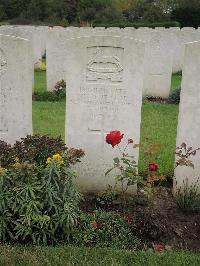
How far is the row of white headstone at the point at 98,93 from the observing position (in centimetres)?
591

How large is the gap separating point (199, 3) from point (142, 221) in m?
34.1

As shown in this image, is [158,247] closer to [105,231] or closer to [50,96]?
[105,231]

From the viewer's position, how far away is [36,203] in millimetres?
4906

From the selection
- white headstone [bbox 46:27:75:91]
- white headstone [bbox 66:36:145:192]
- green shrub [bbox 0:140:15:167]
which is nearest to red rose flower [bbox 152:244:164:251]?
white headstone [bbox 66:36:145:192]

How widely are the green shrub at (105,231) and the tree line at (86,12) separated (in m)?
29.4

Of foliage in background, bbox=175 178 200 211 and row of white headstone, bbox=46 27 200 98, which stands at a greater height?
row of white headstone, bbox=46 27 200 98

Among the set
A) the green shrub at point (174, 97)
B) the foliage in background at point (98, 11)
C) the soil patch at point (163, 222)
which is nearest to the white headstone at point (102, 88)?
the soil patch at point (163, 222)

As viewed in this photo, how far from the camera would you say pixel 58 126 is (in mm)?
9484

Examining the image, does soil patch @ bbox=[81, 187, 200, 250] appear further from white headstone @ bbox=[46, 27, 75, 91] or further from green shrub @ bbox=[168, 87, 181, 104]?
white headstone @ bbox=[46, 27, 75, 91]

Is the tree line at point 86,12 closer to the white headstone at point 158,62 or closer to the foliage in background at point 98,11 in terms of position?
the foliage in background at point 98,11

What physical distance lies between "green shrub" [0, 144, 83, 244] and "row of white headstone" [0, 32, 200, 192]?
1.10 meters

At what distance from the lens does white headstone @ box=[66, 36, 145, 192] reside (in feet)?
19.4

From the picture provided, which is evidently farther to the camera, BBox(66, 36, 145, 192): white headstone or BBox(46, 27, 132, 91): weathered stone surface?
BBox(46, 27, 132, 91): weathered stone surface

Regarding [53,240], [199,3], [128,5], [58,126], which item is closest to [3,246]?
[53,240]
